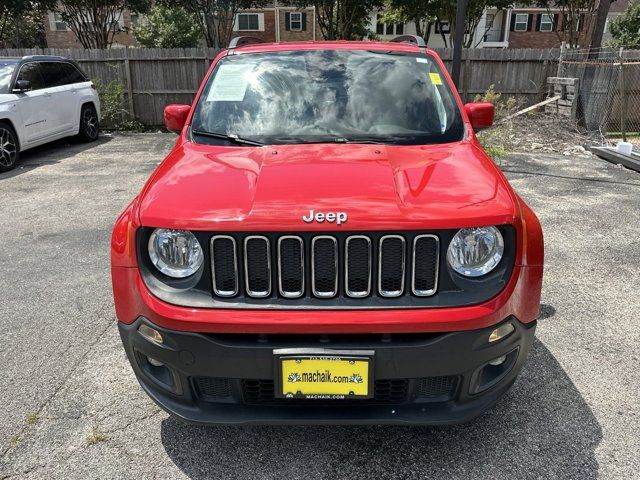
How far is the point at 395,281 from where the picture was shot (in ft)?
6.94

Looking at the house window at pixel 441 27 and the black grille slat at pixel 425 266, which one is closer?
the black grille slat at pixel 425 266

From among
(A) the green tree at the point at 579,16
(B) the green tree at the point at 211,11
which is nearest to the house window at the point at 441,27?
(A) the green tree at the point at 579,16

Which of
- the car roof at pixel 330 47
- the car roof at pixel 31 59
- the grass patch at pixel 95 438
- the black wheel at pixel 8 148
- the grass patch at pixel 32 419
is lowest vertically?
the grass patch at pixel 32 419

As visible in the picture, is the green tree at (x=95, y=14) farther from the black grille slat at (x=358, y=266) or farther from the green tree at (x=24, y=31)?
the black grille slat at (x=358, y=266)

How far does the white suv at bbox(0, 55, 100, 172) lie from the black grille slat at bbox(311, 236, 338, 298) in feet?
26.8

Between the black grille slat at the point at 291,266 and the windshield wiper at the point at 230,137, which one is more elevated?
the windshield wiper at the point at 230,137

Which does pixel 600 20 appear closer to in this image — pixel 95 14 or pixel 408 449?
pixel 408 449

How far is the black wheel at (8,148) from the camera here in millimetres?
8523

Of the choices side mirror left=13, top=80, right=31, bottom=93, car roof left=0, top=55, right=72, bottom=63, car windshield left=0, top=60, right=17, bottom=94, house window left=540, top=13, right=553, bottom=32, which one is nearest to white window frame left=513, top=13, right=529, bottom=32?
house window left=540, top=13, right=553, bottom=32

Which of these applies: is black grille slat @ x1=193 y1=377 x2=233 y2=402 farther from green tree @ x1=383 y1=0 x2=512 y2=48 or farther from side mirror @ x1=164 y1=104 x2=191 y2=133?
green tree @ x1=383 y1=0 x2=512 y2=48

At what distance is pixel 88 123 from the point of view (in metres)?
11.3

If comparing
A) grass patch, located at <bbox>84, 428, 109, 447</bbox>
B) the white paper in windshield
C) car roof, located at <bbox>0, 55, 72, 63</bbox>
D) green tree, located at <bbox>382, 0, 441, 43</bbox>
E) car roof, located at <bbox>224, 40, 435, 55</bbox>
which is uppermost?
green tree, located at <bbox>382, 0, 441, 43</bbox>

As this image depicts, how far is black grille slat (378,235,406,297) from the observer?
2.08 meters

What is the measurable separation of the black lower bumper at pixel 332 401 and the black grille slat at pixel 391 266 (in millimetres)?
186
